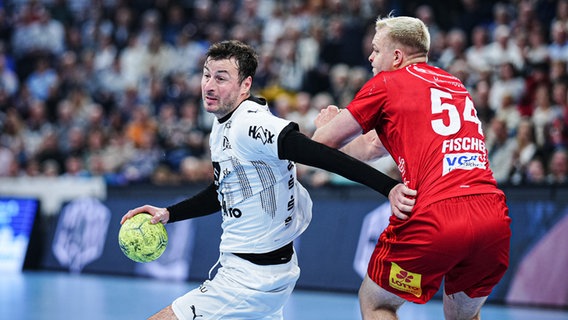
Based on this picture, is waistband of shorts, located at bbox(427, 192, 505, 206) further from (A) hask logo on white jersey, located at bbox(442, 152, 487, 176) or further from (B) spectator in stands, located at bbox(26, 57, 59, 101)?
(B) spectator in stands, located at bbox(26, 57, 59, 101)

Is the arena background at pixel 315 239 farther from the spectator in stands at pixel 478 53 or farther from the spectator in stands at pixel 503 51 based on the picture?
the spectator in stands at pixel 503 51

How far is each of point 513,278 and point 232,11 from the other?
395 inches

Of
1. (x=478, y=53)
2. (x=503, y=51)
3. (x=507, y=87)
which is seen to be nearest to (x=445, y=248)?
(x=507, y=87)

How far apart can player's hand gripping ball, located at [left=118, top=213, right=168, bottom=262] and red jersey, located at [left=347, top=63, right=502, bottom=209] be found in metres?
1.40

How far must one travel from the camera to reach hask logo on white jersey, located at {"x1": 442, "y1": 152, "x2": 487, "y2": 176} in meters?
4.47

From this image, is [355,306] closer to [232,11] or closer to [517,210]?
[517,210]

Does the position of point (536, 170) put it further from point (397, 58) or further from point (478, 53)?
point (397, 58)

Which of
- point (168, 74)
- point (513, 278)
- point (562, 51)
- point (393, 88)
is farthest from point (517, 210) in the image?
point (168, 74)

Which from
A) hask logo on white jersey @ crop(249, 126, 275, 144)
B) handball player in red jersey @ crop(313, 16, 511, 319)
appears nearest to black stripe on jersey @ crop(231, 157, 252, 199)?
hask logo on white jersey @ crop(249, 126, 275, 144)

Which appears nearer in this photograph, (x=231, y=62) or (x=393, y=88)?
(x=393, y=88)

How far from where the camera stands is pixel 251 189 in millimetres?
4863

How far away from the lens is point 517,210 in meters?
9.93

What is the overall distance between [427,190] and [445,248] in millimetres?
315

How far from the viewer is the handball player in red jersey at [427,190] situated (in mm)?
4422
